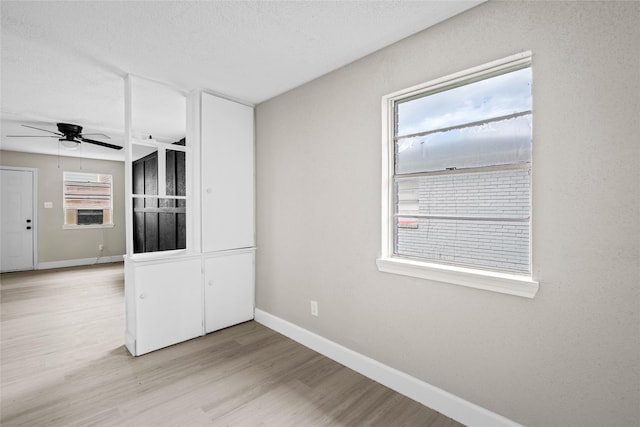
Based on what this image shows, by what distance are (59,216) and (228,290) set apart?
556 cm

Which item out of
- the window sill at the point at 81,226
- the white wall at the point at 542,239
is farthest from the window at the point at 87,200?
the white wall at the point at 542,239

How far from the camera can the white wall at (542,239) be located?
129 centimetres

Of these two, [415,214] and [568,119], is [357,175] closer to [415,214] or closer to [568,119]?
[415,214]

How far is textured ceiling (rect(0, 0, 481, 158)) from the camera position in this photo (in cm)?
174

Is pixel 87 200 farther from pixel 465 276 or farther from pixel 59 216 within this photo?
pixel 465 276

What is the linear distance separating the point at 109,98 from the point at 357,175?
2815 millimetres

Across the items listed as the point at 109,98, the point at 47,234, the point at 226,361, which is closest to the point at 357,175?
the point at 226,361

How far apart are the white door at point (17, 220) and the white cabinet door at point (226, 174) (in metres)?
5.51

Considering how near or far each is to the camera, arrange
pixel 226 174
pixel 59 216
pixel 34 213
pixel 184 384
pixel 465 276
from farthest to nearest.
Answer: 1. pixel 59 216
2. pixel 34 213
3. pixel 226 174
4. pixel 184 384
5. pixel 465 276

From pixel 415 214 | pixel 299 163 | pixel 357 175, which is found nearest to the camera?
pixel 415 214

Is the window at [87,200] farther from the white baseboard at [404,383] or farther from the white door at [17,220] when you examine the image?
the white baseboard at [404,383]

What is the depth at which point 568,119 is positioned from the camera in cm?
142

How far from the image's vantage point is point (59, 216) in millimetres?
6250

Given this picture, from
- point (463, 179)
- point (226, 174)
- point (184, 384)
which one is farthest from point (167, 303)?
point (463, 179)
